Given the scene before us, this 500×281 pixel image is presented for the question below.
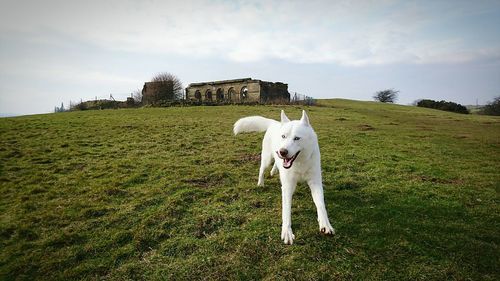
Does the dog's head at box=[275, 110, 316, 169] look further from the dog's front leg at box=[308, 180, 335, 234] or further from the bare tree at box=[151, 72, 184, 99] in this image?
the bare tree at box=[151, 72, 184, 99]

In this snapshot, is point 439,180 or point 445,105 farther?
point 445,105

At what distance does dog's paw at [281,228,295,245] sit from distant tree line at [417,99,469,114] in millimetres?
72742

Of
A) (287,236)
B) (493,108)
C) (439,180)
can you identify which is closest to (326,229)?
(287,236)

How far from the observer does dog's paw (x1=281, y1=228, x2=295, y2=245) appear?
4.90m

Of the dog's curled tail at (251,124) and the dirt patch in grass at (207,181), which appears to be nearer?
the dog's curled tail at (251,124)

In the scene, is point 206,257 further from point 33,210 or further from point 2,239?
point 33,210

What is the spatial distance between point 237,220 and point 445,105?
7627 centimetres

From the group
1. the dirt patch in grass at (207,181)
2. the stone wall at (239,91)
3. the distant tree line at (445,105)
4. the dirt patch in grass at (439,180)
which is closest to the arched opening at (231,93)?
the stone wall at (239,91)

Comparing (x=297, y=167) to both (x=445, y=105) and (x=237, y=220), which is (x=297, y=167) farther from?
(x=445, y=105)

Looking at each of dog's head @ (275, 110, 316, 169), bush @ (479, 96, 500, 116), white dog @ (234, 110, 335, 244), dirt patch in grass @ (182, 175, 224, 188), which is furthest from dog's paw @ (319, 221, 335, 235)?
bush @ (479, 96, 500, 116)

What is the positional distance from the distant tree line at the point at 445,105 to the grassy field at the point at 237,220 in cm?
6288

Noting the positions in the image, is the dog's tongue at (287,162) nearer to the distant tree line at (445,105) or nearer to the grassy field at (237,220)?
the grassy field at (237,220)

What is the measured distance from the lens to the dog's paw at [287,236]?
490 cm

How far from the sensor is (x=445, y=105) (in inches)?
2616
